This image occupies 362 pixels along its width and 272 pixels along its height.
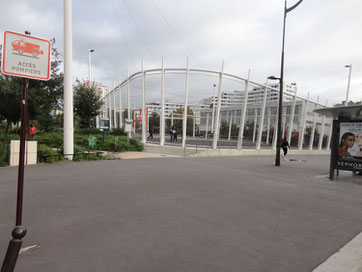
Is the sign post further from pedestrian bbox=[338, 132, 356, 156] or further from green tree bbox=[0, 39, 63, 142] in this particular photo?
pedestrian bbox=[338, 132, 356, 156]

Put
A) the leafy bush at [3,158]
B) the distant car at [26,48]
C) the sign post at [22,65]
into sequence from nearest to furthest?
the sign post at [22,65] → the distant car at [26,48] → the leafy bush at [3,158]

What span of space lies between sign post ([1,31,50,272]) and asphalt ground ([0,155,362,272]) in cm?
41

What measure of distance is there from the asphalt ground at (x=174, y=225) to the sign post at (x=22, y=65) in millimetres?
411

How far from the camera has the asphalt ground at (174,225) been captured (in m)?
2.76

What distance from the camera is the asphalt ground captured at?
9.04ft

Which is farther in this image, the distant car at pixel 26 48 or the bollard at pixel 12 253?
the distant car at pixel 26 48

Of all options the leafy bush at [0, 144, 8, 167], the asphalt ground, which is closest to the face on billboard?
the asphalt ground

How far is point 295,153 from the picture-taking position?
85.3 feet

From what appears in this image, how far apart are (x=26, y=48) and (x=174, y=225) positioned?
10.6 ft

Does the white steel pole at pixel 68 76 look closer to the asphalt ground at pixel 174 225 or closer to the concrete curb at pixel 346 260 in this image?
the asphalt ground at pixel 174 225

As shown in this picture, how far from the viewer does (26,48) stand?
2.81m

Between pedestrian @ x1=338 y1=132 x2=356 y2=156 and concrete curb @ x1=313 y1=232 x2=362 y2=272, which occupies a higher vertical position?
pedestrian @ x1=338 y1=132 x2=356 y2=156

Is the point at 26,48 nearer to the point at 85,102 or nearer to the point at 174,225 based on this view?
the point at 174,225

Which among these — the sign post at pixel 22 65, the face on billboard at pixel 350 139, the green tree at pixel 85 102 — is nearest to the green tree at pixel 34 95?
the sign post at pixel 22 65
